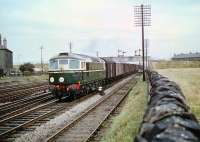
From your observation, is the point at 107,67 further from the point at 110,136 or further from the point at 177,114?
the point at 177,114

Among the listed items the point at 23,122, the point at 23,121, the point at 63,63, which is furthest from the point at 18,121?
the point at 63,63

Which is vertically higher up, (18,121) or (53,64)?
(53,64)

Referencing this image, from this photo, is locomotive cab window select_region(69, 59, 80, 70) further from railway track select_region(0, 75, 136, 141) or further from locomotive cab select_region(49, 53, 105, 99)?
railway track select_region(0, 75, 136, 141)

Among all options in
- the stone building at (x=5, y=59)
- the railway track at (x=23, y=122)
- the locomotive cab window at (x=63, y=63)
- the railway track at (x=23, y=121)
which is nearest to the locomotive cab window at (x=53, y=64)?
the locomotive cab window at (x=63, y=63)

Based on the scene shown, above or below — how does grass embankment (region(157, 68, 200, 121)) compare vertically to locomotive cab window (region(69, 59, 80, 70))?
below

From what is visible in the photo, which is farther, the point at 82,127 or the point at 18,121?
the point at 18,121

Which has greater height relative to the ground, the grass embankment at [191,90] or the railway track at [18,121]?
the grass embankment at [191,90]

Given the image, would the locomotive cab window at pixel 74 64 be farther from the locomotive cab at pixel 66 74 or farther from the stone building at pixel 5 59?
the stone building at pixel 5 59

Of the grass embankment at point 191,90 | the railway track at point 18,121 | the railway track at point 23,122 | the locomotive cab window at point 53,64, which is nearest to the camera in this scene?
the railway track at point 23,122

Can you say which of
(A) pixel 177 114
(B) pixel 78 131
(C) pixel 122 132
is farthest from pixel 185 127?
(B) pixel 78 131

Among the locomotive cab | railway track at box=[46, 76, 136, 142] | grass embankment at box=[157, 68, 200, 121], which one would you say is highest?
the locomotive cab

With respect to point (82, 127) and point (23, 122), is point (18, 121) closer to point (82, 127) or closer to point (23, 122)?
point (23, 122)

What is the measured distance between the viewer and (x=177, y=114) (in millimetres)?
6336

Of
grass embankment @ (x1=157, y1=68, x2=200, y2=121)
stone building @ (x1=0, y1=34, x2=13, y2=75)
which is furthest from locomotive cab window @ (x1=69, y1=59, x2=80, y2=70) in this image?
stone building @ (x1=0, y1=34, x2=13, y2=75)
